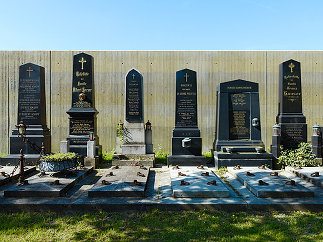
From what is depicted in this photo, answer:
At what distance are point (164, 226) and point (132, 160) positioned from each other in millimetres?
4739

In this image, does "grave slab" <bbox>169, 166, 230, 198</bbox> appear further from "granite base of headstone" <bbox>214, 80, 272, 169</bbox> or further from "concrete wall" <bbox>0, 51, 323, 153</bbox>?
"concrete wall" <bbox>0, 51, 323, 153</bbox>

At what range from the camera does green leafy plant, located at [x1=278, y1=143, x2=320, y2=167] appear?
25.7ft

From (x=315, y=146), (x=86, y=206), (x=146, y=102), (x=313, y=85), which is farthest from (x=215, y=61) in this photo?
(x=86, y=206)

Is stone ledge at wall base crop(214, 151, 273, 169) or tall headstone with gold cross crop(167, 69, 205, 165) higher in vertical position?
tall headstone with gold cross crop(167, 69, 205, 165)

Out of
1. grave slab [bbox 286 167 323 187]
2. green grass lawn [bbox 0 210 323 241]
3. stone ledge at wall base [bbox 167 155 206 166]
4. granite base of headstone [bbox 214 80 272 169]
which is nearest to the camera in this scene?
green grass lawn [bbox 0 210 323 241]

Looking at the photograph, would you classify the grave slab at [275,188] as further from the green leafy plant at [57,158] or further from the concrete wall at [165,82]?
the concrete wall at [165,82]

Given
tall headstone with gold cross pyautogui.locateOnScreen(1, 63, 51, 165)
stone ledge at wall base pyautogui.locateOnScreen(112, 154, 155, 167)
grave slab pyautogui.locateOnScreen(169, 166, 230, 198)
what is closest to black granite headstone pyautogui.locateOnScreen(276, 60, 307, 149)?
grave slab pyautogui.locateOnScreen(169, 166, 230, 198)

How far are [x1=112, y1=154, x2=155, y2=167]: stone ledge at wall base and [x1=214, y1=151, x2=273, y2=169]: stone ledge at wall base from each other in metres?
2.46

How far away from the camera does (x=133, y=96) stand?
881cm

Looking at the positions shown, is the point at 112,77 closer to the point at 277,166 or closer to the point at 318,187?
the point at 277,166

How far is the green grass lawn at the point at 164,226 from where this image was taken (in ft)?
10.7

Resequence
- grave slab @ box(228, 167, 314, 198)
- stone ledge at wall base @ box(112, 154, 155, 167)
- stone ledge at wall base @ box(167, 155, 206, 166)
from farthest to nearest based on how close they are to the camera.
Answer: stone ledge at wall base @ box(167, 155, 206, 166) → stone ledge at wall base @ box(112, 154, 155, 167) → grave slab @ box(228, 167, 314, 198)

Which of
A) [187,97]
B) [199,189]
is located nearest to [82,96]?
[187,97]

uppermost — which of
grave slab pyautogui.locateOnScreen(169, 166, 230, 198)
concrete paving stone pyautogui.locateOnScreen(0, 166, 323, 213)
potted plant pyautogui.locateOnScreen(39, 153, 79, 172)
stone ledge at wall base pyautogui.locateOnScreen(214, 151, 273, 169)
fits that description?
potted plant pyautogui.locateOnScreen(39, 153, 79, 172)
